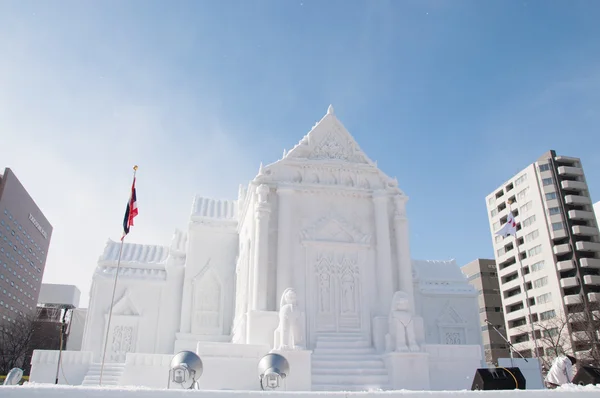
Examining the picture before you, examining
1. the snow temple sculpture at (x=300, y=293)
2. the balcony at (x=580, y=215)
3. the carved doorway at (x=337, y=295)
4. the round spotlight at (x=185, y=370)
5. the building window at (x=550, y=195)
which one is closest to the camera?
the round spotlight at (x=185, y=370)

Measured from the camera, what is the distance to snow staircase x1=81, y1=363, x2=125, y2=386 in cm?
1828

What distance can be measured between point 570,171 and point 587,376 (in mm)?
63610

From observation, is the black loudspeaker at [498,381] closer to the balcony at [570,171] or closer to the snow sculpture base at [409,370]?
the snow sculpture base at [409,370]

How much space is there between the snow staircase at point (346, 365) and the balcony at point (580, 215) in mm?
52983

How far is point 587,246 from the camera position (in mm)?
59969

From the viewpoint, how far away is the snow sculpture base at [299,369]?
16.2 m

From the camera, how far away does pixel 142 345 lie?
24984mm

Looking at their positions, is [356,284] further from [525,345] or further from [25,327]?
[525,345]

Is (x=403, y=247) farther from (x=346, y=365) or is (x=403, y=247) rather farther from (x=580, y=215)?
(x=580, y=215)

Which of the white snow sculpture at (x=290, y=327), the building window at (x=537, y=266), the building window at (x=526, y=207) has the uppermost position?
the building window at (x=526, y=207)

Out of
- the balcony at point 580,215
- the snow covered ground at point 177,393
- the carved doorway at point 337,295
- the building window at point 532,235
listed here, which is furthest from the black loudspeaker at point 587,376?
the building window at point 532,235

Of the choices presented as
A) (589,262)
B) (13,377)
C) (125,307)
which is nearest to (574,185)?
(589,262)

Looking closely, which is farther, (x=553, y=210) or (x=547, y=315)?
(x=553, y=210)

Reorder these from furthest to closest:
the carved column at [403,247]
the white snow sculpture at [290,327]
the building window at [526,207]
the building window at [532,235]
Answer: the building window at [526,207]
the building window at [532,235]
the carved column at [403,247]
the white snow sculpture at [290,327]
